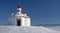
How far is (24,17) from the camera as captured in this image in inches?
1668

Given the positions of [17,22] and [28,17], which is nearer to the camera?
[17,22]

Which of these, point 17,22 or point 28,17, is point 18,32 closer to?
point 17,22

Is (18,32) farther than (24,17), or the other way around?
(24,17)

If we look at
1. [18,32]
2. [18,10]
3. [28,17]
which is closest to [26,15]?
Answer: [28,17]

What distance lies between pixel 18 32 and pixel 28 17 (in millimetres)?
24722

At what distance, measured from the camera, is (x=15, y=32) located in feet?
63.7

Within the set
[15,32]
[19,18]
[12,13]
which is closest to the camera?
[15,32]

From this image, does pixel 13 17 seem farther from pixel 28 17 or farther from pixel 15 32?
pixel 15 32

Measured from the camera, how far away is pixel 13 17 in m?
41.5

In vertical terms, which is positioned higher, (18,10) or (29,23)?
(18,10)

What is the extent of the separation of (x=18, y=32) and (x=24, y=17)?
22.9m

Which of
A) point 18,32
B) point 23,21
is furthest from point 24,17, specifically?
point 18,32

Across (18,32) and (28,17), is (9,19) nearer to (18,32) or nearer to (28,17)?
(28,17)

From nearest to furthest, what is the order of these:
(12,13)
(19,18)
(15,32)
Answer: (15,32) < (19,18) < (12,13)
